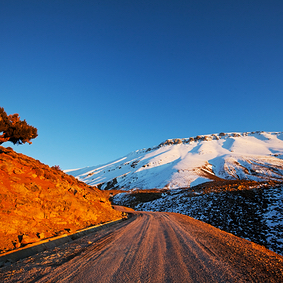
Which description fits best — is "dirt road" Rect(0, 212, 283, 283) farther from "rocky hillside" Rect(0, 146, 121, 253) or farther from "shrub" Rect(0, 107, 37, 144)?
"shrub" Rect(0, 107, 37, 144)

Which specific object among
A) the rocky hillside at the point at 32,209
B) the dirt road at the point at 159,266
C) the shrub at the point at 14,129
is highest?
the shrub at the point at 14,129

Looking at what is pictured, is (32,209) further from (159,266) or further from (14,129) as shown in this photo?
(14,129)

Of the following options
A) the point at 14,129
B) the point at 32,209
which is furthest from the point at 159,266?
the point at 14,129

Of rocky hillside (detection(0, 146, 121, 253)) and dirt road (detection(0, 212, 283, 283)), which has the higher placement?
rocky hillside (detection(0, 146, 121, 253))

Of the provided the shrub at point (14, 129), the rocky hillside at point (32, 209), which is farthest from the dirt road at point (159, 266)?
the shrub at point (14, 129)

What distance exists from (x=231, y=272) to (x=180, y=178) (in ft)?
270

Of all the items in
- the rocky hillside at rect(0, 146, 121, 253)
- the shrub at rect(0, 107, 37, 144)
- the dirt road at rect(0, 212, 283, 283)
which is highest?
the shrub at rect(0, 107, 37, 144)

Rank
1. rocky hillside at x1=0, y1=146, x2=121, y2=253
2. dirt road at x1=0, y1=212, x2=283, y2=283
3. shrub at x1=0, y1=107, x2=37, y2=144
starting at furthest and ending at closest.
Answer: shrub at x1=0, y1=107, x2=37, y2=144 → rocky hillside at x1=0, y1=146, x2=121, y2=253 → dirt road at x1=0, y1=212, x2=283, y2=283

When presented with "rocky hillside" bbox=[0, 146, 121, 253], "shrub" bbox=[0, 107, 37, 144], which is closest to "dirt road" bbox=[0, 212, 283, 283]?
"rocky hillside" bbox=[0, 146, 121, 253]

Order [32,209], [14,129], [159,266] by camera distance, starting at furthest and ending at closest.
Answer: [14,129]
[32,209]
[159,266]

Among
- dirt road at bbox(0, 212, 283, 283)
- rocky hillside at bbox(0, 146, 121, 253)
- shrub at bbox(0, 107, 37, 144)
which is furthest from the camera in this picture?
shrub at bbox(0, 107, 37, 144)

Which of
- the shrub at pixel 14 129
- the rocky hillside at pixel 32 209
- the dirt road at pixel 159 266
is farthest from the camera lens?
the shrub at pixel 14 129

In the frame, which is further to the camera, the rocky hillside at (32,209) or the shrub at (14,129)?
the shrub at (14,129)

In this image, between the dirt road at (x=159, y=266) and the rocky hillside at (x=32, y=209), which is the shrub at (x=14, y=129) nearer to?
the rocky hillside at (x=32, y=209)
